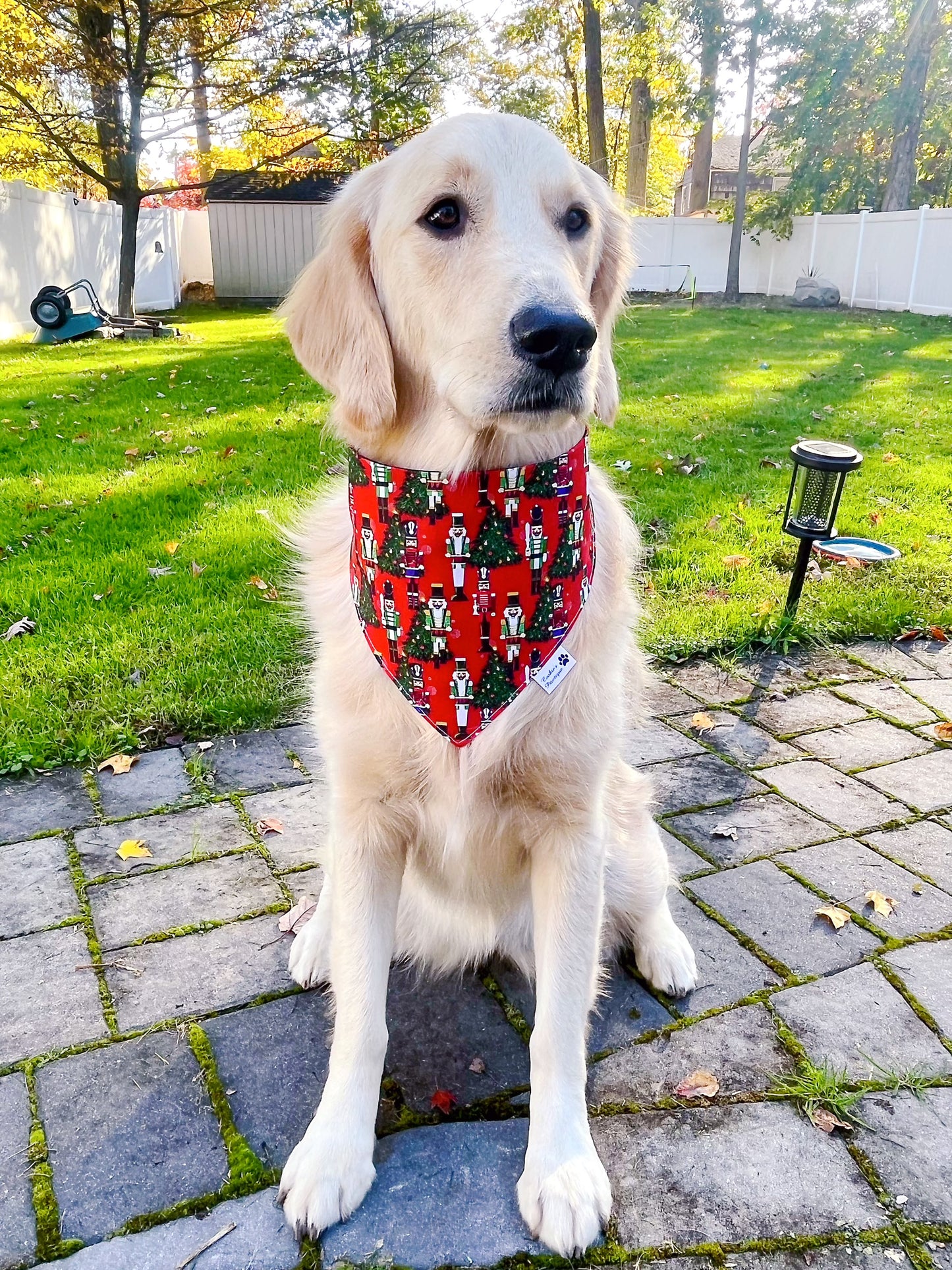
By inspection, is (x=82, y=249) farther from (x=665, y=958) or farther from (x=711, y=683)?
(x=665, y=958)

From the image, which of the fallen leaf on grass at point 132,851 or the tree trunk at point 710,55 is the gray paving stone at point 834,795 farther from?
the tree trunk at point 710,55

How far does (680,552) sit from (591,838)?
316cm

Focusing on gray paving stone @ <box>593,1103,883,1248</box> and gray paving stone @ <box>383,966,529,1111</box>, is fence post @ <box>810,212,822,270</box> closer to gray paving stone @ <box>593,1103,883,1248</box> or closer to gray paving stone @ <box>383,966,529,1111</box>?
gray paving stone @ <box>383,966,529,1111</box>

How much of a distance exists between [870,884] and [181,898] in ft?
6.32

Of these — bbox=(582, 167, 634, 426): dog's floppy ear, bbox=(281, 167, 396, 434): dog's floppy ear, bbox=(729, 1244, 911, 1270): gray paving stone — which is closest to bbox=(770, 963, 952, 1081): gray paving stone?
bbox=(729, 1244, 911, 1270): gray paving stone

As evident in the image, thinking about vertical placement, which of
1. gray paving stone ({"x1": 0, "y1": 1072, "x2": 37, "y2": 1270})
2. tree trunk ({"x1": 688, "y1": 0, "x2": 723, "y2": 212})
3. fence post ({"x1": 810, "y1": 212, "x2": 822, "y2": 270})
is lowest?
gray paving stone ({"x1": 0, "y1": 1072, "x2": 37, "y2": 1270})

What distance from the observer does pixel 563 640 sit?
6.25ft

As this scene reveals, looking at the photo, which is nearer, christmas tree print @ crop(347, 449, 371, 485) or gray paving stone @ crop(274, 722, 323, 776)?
christmas tree print @ crop(347, 449, 371, 485)

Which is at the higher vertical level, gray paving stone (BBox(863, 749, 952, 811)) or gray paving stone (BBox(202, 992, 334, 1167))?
gray paving stone (BBox(863, 749, 952, 811))

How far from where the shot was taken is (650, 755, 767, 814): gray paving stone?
9.61 feet

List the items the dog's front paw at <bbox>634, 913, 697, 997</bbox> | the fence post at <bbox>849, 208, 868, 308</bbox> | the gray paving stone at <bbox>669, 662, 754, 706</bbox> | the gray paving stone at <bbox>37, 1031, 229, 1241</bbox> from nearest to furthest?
the gray paving stone at <bbox>37, 1031, 229, 1241</bbox>
the dog's front paw at <bbox>634, 913, 697, 997</bbox>
the gray paving stone at <bbox>669, 662, 754, 706</bbox>
the fence post at <bbox>849, 208, 868, 308</bbox>

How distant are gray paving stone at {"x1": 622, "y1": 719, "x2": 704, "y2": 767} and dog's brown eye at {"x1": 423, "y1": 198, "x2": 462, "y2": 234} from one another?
186cm

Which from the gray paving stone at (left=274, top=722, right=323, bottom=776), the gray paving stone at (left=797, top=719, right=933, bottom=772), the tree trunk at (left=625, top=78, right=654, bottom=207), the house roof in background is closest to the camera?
the gray paving stone at (left=274, top=722, right=323, bottom=776)

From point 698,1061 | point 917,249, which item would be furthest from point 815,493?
point 917,249
